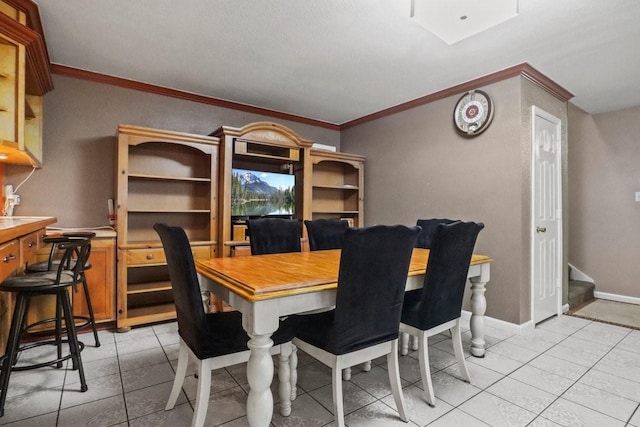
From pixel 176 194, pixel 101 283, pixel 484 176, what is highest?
pixel 484 176

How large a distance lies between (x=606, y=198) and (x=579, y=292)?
1.25 meters

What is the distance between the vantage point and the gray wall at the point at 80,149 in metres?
2.92

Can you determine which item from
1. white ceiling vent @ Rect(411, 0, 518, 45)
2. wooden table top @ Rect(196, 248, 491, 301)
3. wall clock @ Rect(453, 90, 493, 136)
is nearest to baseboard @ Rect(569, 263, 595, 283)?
wall clock @ Rect(453, 90, 493, 136)

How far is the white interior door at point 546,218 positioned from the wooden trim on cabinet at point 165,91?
280 cm

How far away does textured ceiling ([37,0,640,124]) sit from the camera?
2.12m

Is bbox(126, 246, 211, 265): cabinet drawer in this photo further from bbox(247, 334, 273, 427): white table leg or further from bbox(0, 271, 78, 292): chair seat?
bbox(247, 334, 273, 427): white table leg

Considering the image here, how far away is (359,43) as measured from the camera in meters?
2.53

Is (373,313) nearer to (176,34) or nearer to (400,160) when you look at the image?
(176,34)

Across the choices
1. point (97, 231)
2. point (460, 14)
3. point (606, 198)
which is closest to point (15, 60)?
point (97, 231)

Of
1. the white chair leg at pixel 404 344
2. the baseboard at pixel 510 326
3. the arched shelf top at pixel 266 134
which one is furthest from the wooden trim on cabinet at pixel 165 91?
the baseboard at pixel 510 326

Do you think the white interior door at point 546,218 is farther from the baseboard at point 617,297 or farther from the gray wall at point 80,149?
the gray wall at point 80,149

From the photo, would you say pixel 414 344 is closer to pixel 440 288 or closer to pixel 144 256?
pixel 440 288

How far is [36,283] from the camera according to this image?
1.80 metres

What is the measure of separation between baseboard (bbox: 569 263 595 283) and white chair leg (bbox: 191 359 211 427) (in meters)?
4.82
